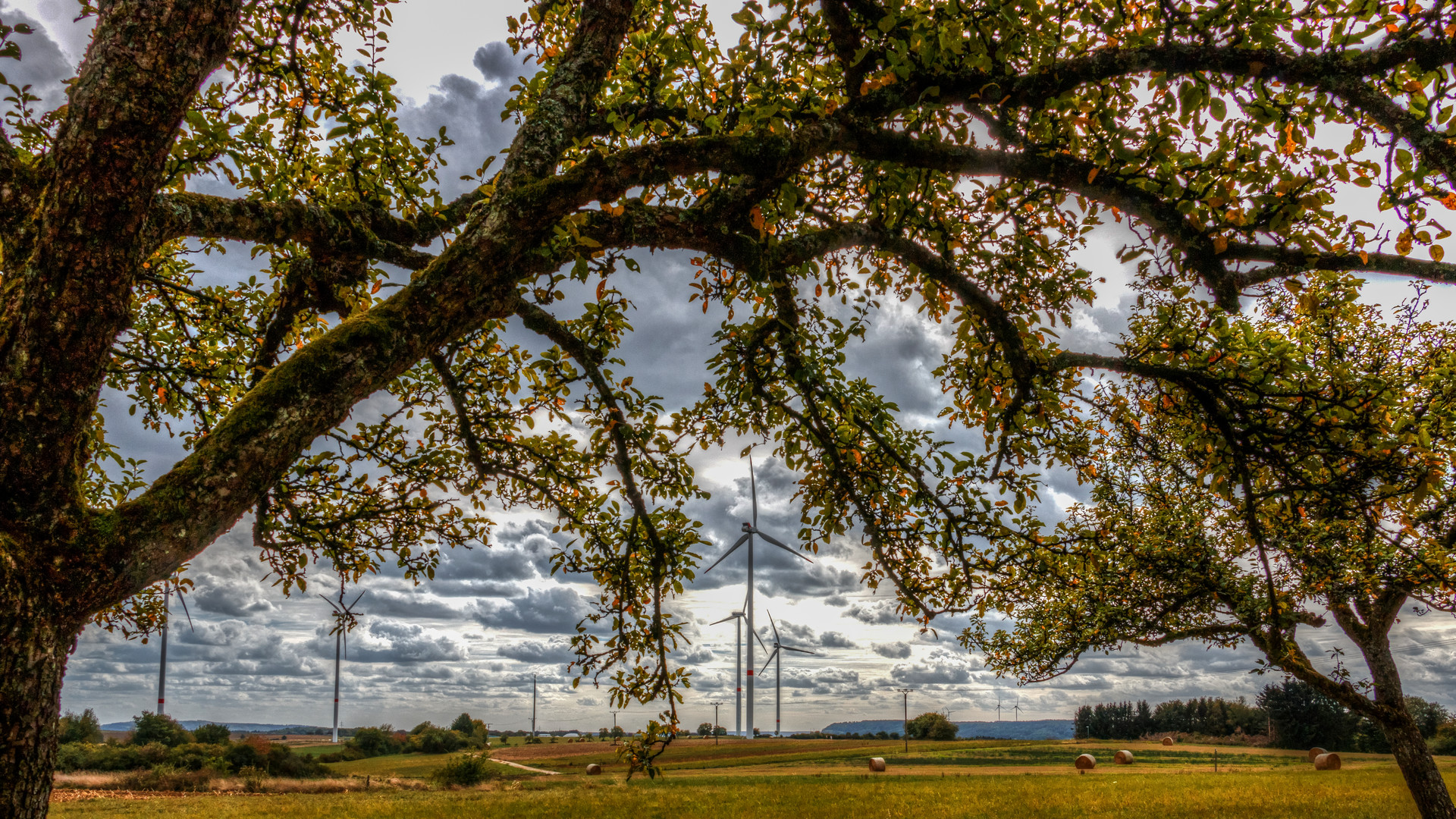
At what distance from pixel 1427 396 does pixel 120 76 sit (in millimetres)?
18239

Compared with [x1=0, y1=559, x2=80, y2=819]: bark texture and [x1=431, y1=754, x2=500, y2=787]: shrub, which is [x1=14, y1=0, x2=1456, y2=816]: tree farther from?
[x1=431, y1=754, x2=500, y2=787]: shrub

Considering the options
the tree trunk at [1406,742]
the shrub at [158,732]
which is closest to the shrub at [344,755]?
the shrub at [158,732]

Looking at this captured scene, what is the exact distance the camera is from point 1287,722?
210 ft

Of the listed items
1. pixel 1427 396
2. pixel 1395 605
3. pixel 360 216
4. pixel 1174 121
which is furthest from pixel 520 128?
pixel 1395 605

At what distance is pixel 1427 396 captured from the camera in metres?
12.1

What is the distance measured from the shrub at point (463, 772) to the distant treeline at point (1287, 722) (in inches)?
2102

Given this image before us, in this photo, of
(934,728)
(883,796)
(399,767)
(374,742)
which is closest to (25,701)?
(883,796)

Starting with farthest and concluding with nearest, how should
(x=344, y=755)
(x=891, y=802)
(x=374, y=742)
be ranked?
(x=374, y=742)
(x=344, y=755)
(x=891, y=802)

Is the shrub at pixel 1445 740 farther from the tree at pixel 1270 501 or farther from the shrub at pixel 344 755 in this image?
the shrub at pixel 344 755

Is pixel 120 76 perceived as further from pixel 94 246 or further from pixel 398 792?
pixel 398 792

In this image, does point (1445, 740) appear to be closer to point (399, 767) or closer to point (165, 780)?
point (399, 767)

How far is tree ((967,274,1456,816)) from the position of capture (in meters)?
6.30

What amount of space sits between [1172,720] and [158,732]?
112 metres

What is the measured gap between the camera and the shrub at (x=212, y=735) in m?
50.5
